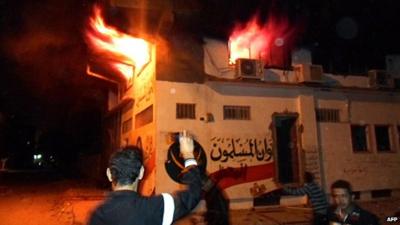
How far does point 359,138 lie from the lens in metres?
14.3

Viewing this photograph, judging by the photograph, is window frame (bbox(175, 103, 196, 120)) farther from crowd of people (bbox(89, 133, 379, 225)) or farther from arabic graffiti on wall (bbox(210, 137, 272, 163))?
crowd of people (bbox(89, 133, 379, 225))

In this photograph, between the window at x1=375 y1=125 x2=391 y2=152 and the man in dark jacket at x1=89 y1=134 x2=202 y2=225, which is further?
the window at x1=375 y1=125 x2=391 y2=152

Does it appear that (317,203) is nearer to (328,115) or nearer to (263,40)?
(328,115)

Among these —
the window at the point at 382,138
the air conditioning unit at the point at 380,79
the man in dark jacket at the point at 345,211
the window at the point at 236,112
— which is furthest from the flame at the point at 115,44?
the window at the point at 382,138

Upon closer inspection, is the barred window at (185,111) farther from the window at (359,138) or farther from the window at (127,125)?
the window at (359,138)

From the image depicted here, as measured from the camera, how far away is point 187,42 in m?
12.0

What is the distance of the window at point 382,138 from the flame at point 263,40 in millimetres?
5326

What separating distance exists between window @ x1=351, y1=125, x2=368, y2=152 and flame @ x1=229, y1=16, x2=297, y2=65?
4.25m

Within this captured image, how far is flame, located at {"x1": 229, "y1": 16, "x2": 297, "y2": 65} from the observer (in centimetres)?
1320

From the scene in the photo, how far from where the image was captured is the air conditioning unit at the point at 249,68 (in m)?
12.1

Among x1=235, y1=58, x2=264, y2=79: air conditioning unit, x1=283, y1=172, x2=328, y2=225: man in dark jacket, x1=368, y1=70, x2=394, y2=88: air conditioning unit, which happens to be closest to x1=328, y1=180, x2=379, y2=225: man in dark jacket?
x1=283, y1=172, x2=328, y2=225: man in dark jacket

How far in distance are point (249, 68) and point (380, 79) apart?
6.17 m

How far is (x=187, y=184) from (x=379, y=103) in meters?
14.4

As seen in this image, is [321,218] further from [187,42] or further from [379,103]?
[379,103]
